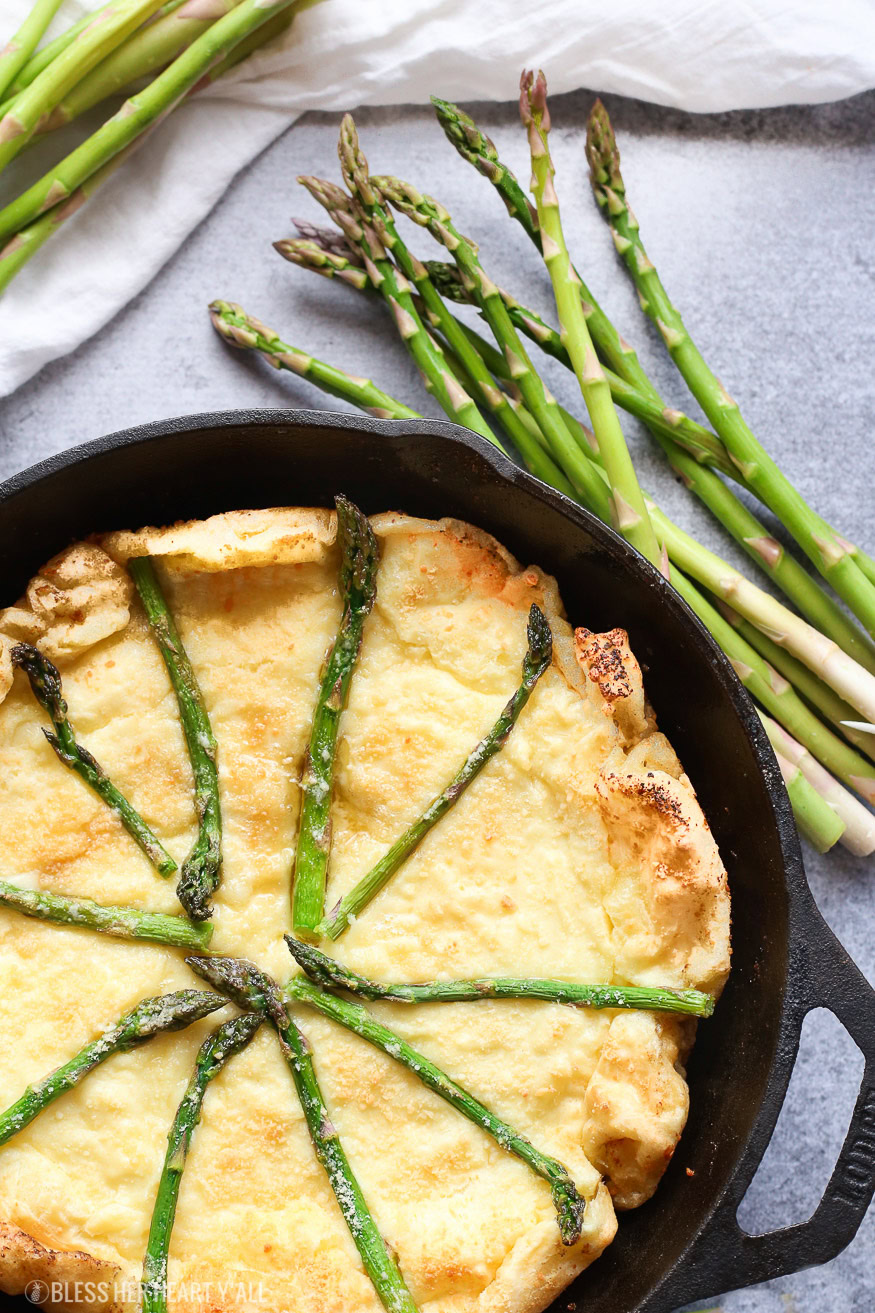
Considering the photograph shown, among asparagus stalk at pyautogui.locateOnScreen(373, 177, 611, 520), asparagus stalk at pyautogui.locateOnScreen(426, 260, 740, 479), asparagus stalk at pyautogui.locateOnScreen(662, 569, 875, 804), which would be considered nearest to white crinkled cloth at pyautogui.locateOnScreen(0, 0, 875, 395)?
asparagus stalk at pyautogui.locateOnScreen(373, 177, 611, 520)

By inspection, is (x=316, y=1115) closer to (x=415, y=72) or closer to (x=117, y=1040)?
(x=117, y=1040)

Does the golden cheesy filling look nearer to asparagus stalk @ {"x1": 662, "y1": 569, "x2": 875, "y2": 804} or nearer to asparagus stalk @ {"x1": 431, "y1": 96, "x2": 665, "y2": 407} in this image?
asparagus stalk @ {"x1": 662, "y1": 569, "x2": 875, "y2": 804}

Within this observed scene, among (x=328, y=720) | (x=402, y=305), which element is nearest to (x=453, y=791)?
(x=328, y=720)

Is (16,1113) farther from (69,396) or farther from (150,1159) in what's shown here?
(69,396)

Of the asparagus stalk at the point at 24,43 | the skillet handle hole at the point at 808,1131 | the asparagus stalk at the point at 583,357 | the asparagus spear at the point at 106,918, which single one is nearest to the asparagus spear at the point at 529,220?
the asparagus stalk at the point at 583,357

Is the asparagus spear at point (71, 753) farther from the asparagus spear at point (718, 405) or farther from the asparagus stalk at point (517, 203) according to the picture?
the asparagus spear at point (718, 405)

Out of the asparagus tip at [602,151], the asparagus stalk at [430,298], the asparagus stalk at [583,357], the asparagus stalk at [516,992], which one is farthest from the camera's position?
the asparagus tip at [602,151]
